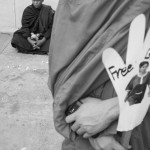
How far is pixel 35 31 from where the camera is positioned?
19.4ft

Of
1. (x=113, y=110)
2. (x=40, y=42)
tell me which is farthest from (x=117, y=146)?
(x=40, y=42)

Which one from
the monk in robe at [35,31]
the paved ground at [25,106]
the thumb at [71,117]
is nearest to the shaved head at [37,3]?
the monk in robe at [35,31]

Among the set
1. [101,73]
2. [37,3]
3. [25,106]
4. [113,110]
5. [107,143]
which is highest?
[101,73]

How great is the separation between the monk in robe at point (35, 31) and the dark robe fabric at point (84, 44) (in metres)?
4.41

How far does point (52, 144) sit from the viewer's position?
118 inches

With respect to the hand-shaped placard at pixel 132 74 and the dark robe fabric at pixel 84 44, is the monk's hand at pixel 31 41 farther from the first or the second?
the hand-shaped placard at pixel 132 74

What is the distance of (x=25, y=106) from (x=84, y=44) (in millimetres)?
2615

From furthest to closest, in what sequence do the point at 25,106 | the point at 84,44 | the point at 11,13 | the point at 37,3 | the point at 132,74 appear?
the point at 11,13, the point at 37,3, the point at 25,106, the point at 84,44, the point at 132,74

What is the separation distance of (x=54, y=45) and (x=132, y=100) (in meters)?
0.35

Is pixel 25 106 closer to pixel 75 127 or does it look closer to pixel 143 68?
pixel 75 127

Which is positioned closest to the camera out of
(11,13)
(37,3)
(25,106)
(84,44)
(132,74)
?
(132,74)

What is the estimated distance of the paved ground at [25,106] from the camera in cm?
302

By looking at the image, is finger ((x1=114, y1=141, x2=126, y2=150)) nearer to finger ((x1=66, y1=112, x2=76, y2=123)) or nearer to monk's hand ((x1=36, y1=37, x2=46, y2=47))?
finger ((x1=66, y1=112, x2=76, y2=123))

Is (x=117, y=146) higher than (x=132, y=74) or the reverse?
the reverse
